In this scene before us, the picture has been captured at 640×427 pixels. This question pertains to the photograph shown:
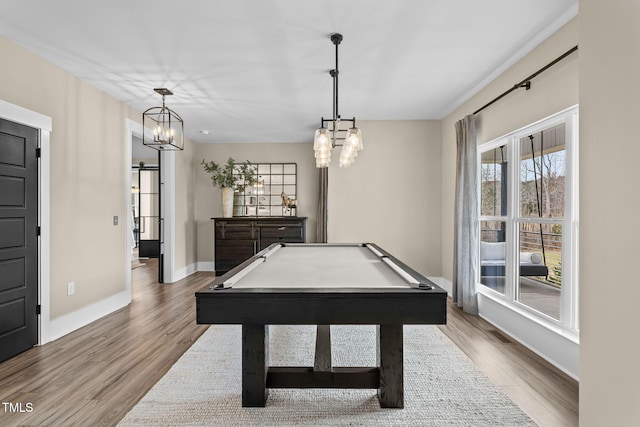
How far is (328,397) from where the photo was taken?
2.21 meters

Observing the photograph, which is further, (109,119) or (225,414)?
(109,119)

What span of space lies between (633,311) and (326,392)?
1720 mm

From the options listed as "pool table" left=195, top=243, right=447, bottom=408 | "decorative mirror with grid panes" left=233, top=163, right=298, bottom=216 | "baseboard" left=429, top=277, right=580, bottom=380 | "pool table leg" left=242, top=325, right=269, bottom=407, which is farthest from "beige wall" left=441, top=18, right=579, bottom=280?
"decorative mirror with grid panes" left=233, top=163, right=298, bottom=216

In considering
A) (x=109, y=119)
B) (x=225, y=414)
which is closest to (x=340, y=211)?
(x=109, y=119)

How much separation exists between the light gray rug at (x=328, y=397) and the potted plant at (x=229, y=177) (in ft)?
12.9

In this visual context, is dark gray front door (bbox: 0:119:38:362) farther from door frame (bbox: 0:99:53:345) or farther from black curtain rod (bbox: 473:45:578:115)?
black curtain rod (bbox: 473:45:578:115)

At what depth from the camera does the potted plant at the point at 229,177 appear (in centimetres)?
662

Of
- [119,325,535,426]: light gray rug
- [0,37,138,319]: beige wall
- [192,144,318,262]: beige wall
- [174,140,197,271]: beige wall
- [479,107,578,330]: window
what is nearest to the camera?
[119,325,535,426]: light gray rug

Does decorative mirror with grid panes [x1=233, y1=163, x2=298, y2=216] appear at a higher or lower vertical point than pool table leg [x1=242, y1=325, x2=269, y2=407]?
higher

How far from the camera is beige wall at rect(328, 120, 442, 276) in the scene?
5270 millimetres

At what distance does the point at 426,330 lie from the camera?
3.44 m

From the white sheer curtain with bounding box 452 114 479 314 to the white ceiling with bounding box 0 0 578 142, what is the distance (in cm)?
57

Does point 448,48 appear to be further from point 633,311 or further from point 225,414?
point 225,414

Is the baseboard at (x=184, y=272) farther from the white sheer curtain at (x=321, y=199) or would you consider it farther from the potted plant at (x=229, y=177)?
the white sheer curtain at (x=321, y=199)
